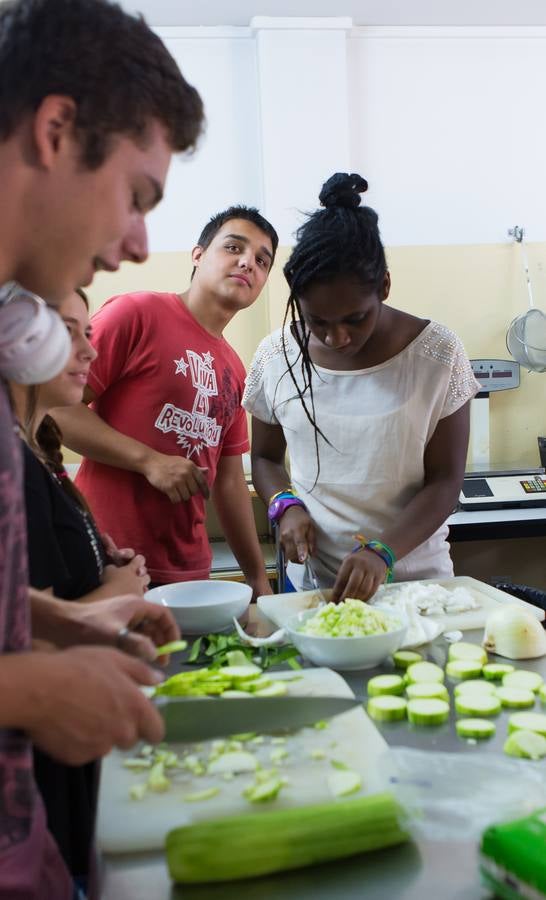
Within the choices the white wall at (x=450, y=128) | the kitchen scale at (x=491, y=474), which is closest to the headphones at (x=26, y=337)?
the kitchen scale at (x=491, y=474)

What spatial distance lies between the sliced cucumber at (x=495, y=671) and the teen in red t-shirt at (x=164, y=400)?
953 mm

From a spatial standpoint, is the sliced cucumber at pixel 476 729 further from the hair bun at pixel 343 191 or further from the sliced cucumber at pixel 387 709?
the hair bun at pixel 343 191

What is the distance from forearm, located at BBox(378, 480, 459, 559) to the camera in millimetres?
1878

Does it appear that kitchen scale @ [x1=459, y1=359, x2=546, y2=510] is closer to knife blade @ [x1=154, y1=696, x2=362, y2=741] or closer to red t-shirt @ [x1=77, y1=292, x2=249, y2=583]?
red t-shirt @ [x1=77, y1=292, x2=249, y2=583]

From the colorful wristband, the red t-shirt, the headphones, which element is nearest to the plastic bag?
the headphones

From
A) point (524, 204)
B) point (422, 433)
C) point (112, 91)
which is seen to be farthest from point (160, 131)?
point (524, 204)

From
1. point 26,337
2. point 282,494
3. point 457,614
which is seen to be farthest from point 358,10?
point 26,337

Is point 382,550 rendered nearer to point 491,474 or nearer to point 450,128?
point 491,474

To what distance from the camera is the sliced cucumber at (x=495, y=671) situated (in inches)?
52.3

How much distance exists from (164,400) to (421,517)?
0.77 meters

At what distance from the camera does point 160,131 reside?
0.81 m

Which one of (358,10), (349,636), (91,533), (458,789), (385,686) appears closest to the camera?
(458,789)

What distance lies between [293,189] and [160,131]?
3510 mm

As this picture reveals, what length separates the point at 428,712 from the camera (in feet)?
3.79
